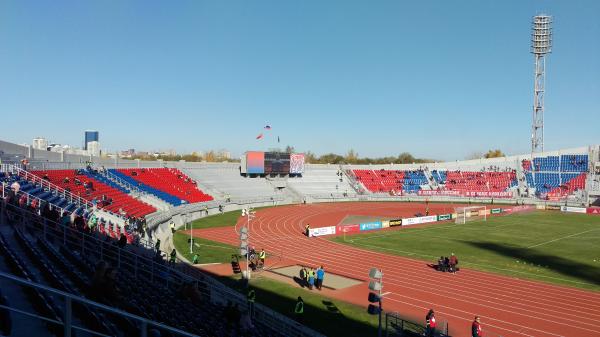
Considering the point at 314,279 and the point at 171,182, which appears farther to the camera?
the point at 171,182

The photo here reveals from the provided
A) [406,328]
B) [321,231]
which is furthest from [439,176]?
[406,328]

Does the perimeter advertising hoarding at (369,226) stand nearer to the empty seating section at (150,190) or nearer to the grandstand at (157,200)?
the grandstand at (157,200)

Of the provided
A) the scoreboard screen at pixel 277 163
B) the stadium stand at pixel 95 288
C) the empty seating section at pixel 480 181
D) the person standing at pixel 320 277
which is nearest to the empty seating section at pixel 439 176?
the empty seating section at pixel 480 181

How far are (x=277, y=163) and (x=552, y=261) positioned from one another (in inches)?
1959

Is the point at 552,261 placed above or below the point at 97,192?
below

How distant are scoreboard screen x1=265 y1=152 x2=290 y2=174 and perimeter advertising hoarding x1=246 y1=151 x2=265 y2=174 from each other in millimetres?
686

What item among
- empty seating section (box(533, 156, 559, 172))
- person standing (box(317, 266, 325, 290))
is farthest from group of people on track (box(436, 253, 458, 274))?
empty seating section (box(533, 156, 559, 172))

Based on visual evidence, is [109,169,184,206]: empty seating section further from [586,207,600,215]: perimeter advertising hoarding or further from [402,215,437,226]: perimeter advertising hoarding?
[586,207,600,215]: perimeter advertising hoarding

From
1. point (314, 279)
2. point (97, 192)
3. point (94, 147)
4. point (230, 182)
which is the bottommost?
point (314, 279)

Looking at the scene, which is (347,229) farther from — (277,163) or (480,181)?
(480,181)

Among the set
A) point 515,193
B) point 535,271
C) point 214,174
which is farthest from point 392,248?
point 515,193

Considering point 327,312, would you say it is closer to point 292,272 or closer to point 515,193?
point 292,272

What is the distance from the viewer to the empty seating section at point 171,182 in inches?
2094

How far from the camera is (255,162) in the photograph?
7275 cm
